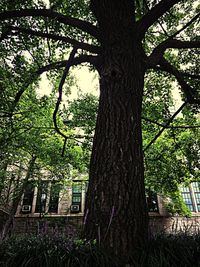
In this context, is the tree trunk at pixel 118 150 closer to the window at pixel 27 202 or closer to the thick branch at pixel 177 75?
the thick branch at pixel 177 75

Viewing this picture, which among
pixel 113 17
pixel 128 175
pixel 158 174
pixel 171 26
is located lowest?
pixel 128 175

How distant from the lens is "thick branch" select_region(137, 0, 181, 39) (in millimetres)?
3021

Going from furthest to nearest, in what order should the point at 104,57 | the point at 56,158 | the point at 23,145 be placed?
the point at 56,158, the point at 23,145, the point at 104,57

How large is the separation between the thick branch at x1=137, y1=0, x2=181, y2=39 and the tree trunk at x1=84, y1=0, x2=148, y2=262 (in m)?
0.20

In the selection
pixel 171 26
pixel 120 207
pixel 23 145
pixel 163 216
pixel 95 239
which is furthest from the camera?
pixel 163 216

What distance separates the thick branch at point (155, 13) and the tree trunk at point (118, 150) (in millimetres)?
204

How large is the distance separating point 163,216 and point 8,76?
43.9 feet

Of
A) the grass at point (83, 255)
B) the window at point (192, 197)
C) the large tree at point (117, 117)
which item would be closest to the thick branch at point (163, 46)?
the large tree at point (117, 117)

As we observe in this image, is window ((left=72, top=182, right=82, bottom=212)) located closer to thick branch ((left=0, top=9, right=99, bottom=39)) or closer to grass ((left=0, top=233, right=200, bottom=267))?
thick branch ((left=0, top=9, right=99, bottom=39))

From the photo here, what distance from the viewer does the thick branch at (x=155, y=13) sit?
119 inches

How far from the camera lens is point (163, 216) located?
14016 millimetres

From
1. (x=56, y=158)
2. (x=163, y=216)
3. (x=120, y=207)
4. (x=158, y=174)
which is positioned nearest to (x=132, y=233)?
(x=120, y=207)

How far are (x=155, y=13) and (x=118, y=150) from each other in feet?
7.38

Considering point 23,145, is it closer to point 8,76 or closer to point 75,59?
point 8,76
